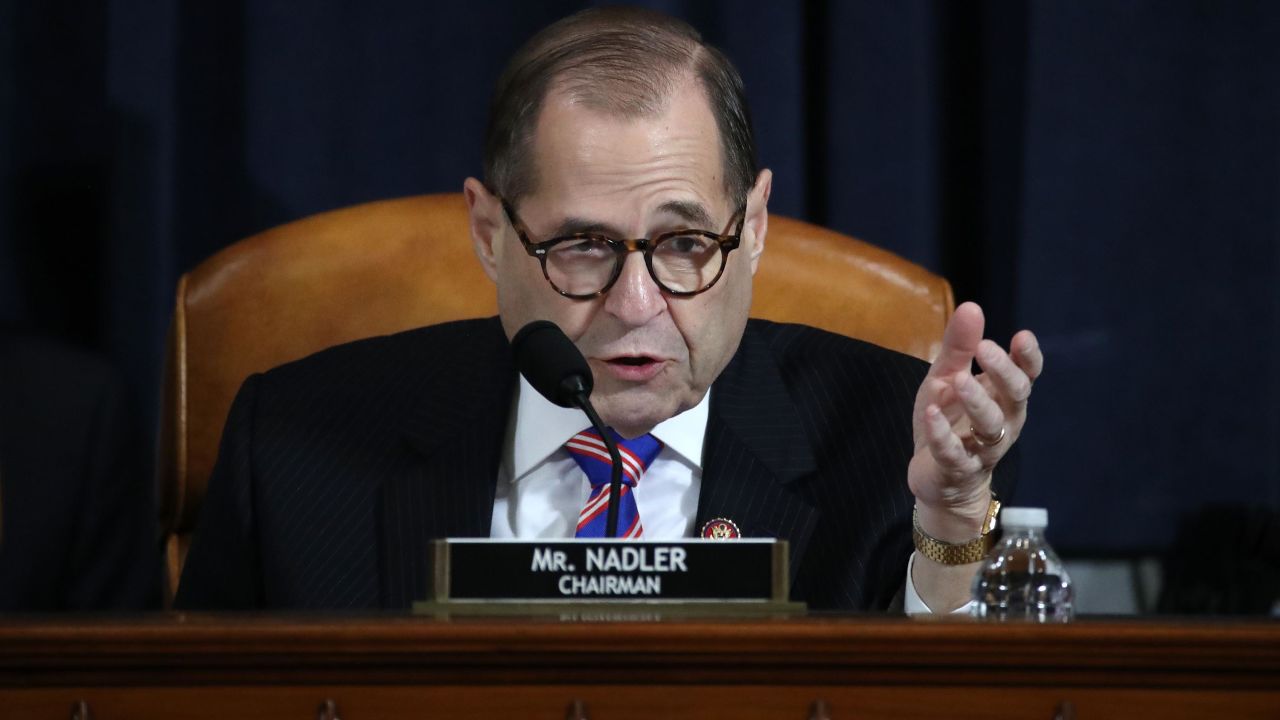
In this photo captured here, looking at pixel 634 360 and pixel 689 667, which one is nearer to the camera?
pixel 689 667

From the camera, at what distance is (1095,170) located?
2293mm

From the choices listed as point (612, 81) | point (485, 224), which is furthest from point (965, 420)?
point (485, 224)

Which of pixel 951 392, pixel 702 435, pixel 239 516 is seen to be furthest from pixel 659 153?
pixel 239 516

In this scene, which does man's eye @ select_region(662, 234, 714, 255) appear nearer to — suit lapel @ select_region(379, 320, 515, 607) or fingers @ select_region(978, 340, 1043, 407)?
suit lapel @ select_region(379, 320, 515, 607)

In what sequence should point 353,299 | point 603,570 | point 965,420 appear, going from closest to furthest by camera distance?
point 603,570
point 965,420
point 353,299

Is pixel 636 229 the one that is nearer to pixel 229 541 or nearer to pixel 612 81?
pixel 612 81

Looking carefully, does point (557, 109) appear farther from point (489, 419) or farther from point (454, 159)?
point (454, 159)

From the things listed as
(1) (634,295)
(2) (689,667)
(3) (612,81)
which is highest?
(3) (612,81)

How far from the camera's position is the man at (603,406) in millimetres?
1558

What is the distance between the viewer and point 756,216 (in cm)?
172

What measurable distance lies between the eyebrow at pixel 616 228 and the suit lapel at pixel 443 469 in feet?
0.78

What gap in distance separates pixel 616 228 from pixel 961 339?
42 centimetres

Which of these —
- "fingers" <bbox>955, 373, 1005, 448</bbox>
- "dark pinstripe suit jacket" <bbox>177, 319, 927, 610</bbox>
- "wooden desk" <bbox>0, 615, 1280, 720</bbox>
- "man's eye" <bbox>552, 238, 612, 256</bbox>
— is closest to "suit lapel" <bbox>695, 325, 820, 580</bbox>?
"dark pinstripe suit jacket" <bbox>177, 319, 927, 610</bbox>

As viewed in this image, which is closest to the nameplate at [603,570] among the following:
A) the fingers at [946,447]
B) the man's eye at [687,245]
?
the fingers at [946,447]
